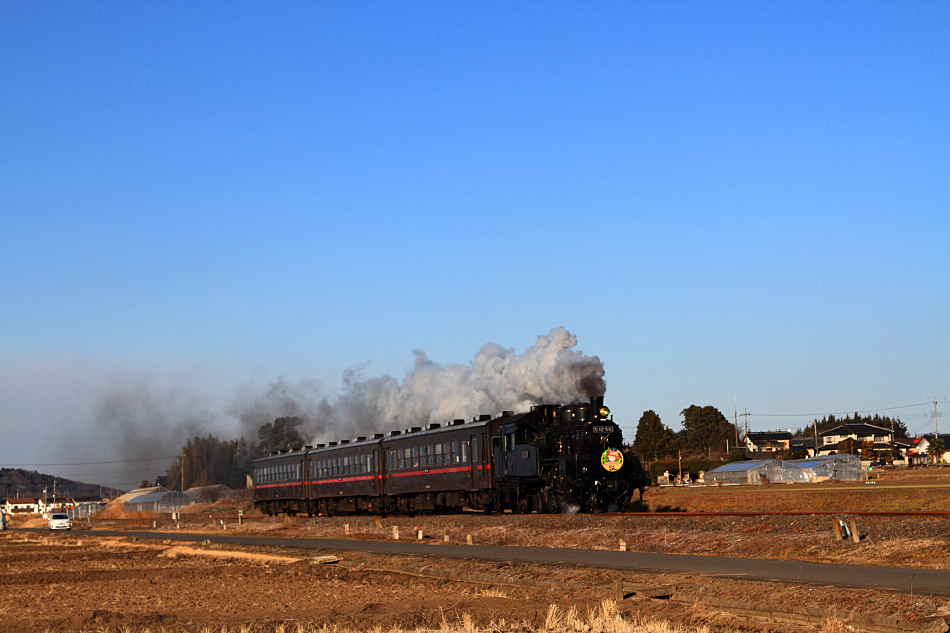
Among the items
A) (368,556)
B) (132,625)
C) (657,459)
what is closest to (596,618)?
(132,625)

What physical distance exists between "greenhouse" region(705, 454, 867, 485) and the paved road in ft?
182

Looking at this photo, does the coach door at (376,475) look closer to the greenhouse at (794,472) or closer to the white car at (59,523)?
the white car at (59,523)

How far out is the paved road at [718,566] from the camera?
15.5 metres

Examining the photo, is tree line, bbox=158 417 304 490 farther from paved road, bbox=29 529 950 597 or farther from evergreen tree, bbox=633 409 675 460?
paved road, bbox=29 529 950 597

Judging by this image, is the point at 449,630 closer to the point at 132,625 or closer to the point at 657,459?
the point at 132,625

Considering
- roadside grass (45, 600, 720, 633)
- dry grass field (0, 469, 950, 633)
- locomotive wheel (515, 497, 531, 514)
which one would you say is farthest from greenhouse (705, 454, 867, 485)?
roadside grass (45, 600, 720, 633)

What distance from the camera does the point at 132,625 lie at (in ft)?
51.2

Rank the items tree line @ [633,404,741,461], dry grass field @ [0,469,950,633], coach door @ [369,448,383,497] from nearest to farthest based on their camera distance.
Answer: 1. dry grass field @ [0,469,950,633]
2. coach door @ [369,448,383,497]
3. tree line @ [633,404,741,461]

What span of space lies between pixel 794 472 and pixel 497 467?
50.4m

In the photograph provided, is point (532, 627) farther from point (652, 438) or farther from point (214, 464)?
point (214, 464)

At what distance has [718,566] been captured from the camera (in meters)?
19.2

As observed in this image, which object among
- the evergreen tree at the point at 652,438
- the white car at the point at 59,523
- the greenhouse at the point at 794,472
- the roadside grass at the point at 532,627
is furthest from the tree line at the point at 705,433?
the roadside grass at the point at 532,627

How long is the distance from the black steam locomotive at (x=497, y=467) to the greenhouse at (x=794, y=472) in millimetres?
38466

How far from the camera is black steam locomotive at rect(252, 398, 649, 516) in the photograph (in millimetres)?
35375
